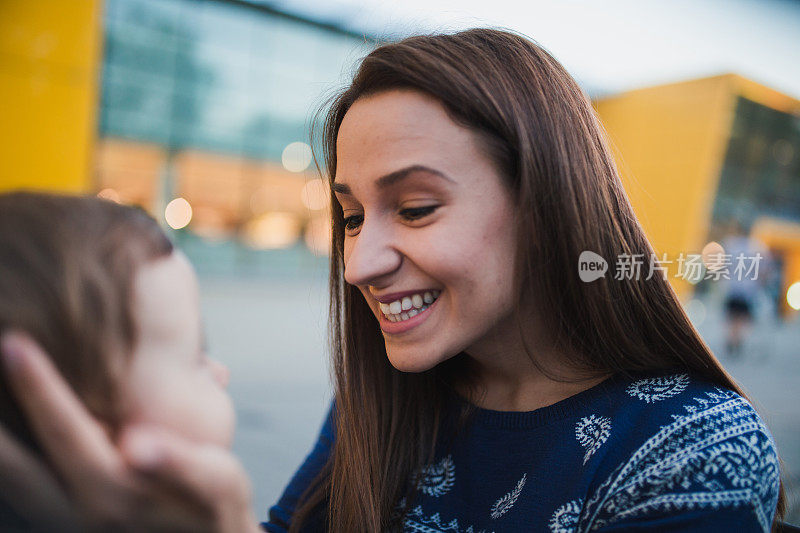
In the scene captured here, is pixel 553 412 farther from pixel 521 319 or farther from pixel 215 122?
pixel 215 122

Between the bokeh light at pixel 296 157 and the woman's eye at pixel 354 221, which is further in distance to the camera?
the bokeh light at pixel 296 157

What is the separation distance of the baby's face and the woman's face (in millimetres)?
454

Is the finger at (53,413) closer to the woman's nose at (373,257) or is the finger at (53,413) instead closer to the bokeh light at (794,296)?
the woman's nose at (373,257)

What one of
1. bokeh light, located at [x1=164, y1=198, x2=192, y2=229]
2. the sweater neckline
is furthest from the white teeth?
bokeh light, located at [x1=164, y1=198, x2=192, y2=229]

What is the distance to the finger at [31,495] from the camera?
0.54m

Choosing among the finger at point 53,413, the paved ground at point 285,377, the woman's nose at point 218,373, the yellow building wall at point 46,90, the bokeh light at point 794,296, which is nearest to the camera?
the finger at point 53,413

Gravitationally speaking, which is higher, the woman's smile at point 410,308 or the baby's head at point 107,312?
the woman's smile at point 410,308

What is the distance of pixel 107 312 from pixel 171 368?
0.10 metres

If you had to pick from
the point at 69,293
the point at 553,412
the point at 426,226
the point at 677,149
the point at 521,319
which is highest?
the point at 677,149

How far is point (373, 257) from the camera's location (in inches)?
42.0

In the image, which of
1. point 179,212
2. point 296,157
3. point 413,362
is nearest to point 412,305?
point 413,362

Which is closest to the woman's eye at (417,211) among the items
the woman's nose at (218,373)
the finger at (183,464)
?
the woman's nose at (218,373)

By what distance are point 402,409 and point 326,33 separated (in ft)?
42.0

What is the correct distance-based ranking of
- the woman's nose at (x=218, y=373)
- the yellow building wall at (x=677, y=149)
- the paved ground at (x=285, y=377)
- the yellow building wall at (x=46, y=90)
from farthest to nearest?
the yellow building wall at (x=677, y=149), the yellow building wall at (x=46, y=90), the paved ground at (x=285, y=377), the woman's nose at (x=218, y=373)
